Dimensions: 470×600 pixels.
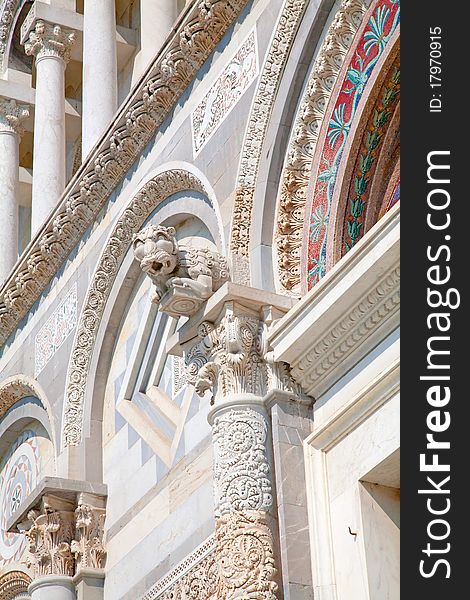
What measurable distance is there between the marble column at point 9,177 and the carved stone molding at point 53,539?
4225 millimetres

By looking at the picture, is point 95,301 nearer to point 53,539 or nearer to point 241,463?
point 53,539

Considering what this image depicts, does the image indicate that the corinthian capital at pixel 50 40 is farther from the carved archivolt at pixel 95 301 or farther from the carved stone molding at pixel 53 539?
the carved stone molding at pixel 53 539

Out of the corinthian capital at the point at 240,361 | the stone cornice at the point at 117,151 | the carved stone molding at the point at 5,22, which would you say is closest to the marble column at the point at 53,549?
the stone cornice at the point at 117,151

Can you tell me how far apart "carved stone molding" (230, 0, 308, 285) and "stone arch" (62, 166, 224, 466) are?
1.60 meters

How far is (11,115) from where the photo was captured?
15.9 m

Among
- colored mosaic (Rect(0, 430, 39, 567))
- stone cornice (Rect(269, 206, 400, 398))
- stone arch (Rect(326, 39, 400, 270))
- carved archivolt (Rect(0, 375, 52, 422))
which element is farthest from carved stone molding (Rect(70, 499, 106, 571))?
stone arch (Rect(326, 39, 400, 270))

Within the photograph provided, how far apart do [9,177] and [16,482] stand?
3836 mm

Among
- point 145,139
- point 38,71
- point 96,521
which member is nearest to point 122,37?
point 38,71

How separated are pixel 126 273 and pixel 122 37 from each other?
495cm

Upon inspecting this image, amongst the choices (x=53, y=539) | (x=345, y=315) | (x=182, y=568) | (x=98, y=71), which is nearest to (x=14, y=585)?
(x=53, y=539)

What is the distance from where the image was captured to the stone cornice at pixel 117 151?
10273 millimetres

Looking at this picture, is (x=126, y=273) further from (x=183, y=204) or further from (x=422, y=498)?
(x=422, y=498)

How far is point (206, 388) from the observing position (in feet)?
27.9

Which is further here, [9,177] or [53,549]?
[9,177]
